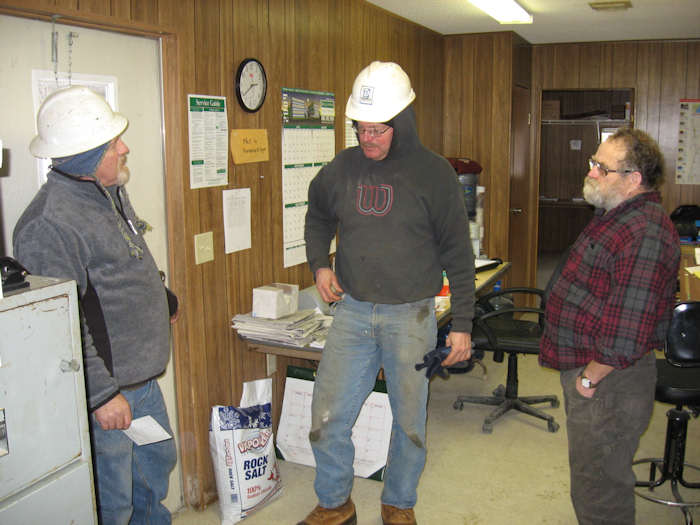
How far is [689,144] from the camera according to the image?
5914 millimetres

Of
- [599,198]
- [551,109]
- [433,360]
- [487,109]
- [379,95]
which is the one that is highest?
[551,109]

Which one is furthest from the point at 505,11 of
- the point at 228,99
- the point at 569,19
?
the point at 228,99

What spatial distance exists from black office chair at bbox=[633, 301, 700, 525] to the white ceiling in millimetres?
2446

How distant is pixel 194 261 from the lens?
2672mm

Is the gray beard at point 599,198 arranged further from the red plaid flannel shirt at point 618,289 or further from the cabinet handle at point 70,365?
the cabinet handle at point 70,365

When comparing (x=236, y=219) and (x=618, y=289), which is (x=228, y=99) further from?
(x=618, y=289)

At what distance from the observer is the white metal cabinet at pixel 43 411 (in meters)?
1.39

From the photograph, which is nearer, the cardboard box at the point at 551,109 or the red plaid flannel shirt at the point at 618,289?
the red plaid flannel shirt at the point at 618,289

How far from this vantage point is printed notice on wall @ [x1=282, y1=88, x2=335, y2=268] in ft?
10.5

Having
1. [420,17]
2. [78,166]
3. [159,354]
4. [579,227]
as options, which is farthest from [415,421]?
[579,227]

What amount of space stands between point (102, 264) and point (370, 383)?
1124 millimetres

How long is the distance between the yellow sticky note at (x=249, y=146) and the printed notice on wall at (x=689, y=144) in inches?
172

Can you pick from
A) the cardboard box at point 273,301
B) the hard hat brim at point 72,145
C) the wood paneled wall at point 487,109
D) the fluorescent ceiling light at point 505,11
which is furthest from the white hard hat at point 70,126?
the wood paneled wall at point 487,109

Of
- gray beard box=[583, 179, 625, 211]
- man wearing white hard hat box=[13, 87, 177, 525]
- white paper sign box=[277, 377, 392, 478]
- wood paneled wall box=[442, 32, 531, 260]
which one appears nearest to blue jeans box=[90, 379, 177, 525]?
man wearing white hard hat box=[13, 87, 177, 525]
